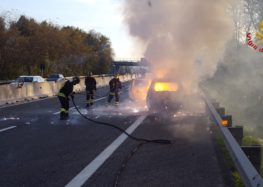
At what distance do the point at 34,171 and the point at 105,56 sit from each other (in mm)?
91885

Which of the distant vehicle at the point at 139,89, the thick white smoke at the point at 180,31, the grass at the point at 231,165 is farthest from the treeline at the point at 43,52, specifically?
the grass at the point at 231,165

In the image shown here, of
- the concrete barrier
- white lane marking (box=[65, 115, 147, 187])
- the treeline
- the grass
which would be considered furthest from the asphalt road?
the treeline

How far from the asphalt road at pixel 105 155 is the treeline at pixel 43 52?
158 feet

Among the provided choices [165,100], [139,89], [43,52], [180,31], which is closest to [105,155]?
[165,100]

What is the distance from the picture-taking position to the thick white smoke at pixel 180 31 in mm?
19562

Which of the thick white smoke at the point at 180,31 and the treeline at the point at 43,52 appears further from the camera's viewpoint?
the treeline at the point at 43,52

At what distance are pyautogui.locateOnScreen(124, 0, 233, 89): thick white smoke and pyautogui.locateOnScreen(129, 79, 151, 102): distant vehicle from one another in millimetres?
Result: 1878

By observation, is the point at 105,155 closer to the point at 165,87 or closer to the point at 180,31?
the point at 165,87

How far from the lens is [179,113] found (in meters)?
17.0

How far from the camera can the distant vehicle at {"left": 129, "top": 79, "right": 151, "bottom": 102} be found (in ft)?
75.4

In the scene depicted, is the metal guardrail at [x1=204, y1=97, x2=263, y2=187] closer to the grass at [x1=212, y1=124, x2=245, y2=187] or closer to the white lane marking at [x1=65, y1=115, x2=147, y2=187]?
the grass at [x1=212, y1=124, x2=245, y2=187]

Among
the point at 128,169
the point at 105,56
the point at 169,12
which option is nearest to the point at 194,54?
the point at 169,12

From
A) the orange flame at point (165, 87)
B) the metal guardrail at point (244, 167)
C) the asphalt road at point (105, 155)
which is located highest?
the orange flame at point (165, 87)

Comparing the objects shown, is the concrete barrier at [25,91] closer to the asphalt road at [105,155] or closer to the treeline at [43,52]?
the asphalt road at [105,155]
